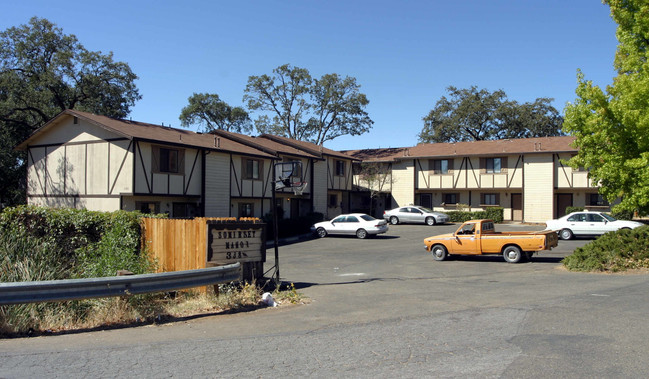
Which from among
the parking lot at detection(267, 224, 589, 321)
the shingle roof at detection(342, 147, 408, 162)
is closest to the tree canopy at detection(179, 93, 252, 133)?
the shingle roof at detection(342, 147, 408, 162)

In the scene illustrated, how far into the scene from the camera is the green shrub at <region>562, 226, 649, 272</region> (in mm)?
14828

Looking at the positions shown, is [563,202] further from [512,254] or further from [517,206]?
[512,254]

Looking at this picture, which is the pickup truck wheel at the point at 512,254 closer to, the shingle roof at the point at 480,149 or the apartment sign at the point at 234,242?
the apartment sign at the point at 234,242

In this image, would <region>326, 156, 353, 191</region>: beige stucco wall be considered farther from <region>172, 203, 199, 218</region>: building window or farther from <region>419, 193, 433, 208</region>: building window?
<region>172, 203, 199, 218</region>: building window

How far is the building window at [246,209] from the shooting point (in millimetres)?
31720

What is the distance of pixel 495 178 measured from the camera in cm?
4062

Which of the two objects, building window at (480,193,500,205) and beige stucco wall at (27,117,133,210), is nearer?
A: beige stucco wall at (27,117,133,210)

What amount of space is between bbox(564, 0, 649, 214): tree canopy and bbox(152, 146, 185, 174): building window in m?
18.2

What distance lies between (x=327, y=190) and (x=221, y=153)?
43.8 feet

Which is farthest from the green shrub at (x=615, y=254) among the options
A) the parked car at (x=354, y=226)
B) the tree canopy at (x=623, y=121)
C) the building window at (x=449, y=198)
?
the building window at (x=449, y=198)

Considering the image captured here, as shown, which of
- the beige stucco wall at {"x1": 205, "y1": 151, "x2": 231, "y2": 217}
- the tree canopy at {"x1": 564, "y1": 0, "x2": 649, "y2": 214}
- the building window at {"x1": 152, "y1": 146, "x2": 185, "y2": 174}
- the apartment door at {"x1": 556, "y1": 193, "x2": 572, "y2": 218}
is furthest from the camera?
the apartment door at {"x1": 556, "y1": 193, "x2": 572, "y2": 218}

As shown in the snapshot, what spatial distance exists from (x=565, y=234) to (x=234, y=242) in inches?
794

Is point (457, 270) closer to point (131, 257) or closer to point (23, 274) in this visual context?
point (131, 257)

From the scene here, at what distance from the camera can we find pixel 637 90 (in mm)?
15617
